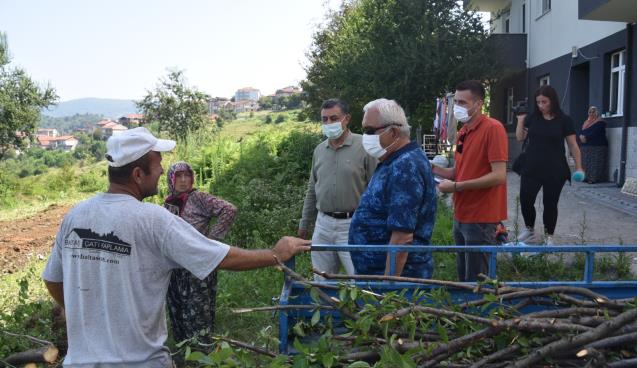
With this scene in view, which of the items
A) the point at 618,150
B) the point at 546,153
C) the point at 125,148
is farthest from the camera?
the point at 618,150

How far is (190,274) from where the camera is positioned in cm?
418

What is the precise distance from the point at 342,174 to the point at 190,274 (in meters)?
1.29

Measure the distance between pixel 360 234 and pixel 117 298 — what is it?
Answer: 1.32 m

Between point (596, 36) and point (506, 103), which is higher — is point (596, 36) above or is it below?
above

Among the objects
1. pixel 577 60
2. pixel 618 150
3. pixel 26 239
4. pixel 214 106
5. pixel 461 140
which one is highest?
pixel 214 106

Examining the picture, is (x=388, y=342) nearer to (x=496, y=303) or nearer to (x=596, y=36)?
(x=496, y=303)

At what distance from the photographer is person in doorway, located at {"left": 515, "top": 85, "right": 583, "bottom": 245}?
5.60 meters

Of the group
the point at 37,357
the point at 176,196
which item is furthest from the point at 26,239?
the point at 37,357

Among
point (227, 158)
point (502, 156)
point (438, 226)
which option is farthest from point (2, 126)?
point (502, 156)

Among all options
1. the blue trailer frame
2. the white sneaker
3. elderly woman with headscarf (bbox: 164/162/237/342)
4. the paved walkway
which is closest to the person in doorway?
the white sneaker

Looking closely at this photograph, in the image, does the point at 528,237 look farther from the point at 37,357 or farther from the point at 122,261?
the point at 122,261

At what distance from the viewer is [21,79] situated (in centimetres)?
3061

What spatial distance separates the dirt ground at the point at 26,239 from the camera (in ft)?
32.8

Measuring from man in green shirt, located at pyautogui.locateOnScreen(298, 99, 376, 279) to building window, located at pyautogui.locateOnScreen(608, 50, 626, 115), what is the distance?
31.3 ft
